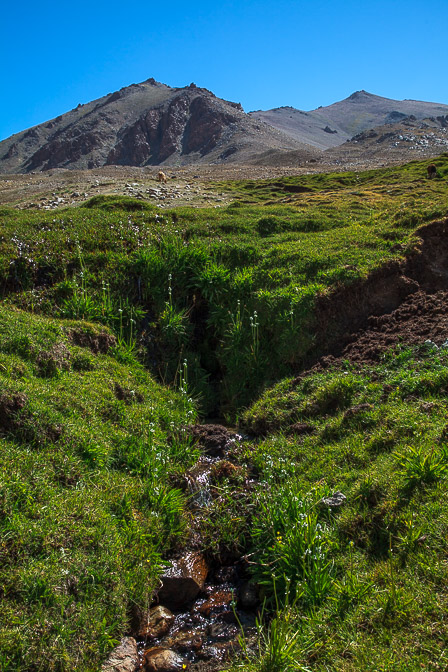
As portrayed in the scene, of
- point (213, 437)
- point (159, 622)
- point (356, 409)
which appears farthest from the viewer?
point (213, 437)

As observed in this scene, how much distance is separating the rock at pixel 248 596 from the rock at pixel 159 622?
59 cm

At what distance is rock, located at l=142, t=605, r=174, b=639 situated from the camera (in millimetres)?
3421

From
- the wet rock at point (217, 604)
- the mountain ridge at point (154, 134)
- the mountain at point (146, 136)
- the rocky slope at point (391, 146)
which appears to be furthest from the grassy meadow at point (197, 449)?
the mountain at point (146, 136)

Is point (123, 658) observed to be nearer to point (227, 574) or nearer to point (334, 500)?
point (227, 574)

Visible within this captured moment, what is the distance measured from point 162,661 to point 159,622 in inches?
14.7

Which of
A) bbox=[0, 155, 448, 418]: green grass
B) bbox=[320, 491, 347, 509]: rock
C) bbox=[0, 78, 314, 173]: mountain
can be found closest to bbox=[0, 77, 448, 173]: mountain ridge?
bbox=[0, 78, 314, 173]: mountain

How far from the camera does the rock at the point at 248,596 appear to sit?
142 inches

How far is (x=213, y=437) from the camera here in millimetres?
5770

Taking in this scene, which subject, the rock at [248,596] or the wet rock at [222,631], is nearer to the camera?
the wet rock at [222,631]

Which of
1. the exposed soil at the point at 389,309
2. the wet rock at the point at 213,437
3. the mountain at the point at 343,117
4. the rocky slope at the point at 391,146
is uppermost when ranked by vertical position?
the mountain at the point at 343,117

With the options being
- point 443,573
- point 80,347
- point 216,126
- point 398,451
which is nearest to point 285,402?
point 398,451

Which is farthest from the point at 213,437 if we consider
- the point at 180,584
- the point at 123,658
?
the point at 123,658

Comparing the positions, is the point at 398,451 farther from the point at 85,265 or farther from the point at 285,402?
the point at 85,265

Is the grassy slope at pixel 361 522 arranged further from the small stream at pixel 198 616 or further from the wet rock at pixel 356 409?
the small stream at pixel 198 616
